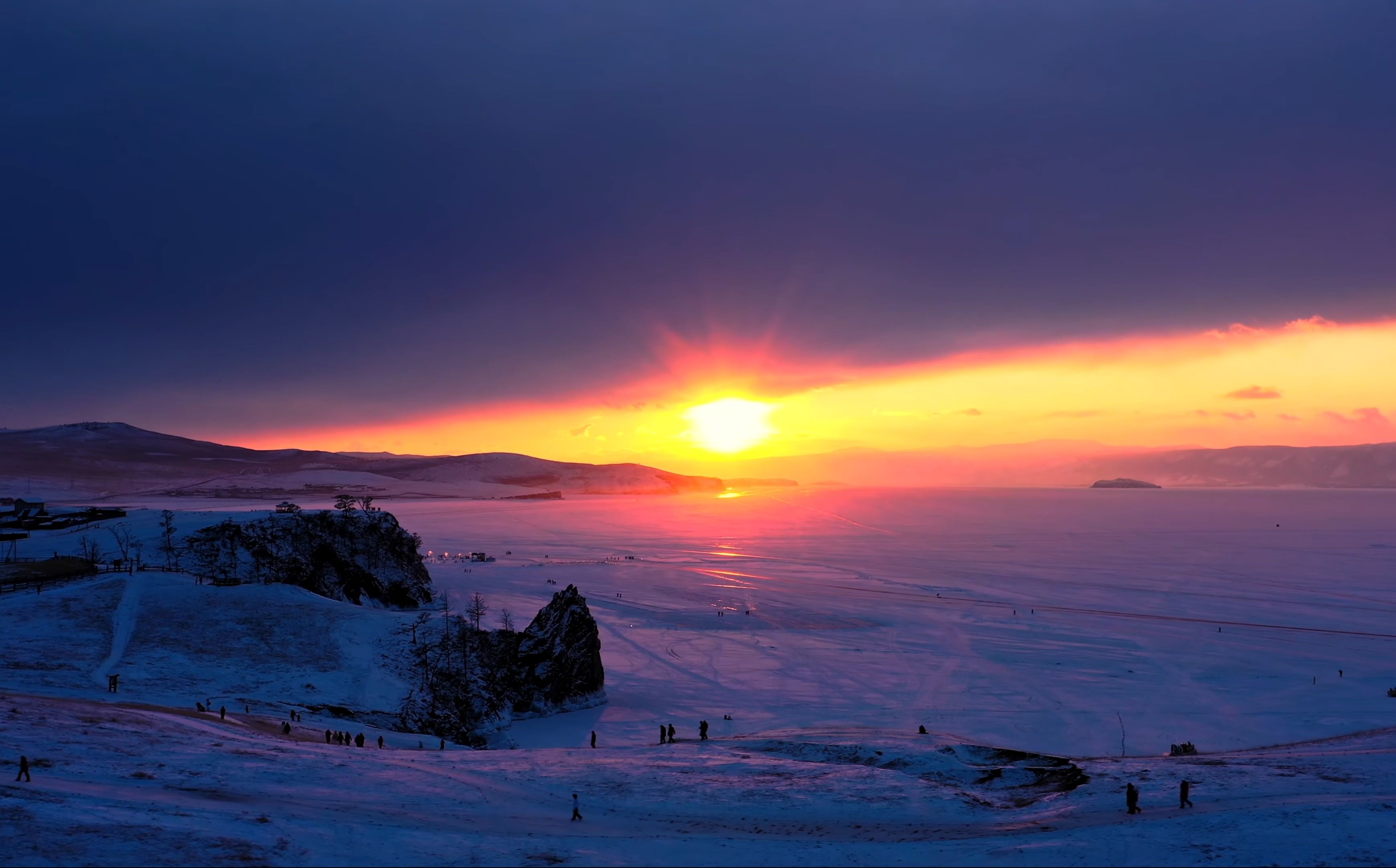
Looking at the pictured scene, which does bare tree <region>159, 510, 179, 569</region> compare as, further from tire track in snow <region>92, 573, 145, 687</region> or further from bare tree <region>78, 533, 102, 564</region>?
tire track in snow <region>92, 573, 145, 687</region>

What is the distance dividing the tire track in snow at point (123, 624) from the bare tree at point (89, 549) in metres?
22.4

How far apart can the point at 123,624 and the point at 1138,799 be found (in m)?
57.3

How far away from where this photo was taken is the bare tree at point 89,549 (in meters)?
79.4

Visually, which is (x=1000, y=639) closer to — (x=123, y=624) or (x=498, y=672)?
(x=498, y=672)

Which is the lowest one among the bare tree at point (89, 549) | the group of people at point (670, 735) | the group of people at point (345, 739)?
the group of people at point (670, 735)

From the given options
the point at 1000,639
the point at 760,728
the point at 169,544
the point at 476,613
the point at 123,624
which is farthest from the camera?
the point at 169,544

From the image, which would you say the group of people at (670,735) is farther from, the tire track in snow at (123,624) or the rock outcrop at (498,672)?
the tire track in snow at (123,624)

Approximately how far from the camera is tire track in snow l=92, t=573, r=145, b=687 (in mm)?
46525

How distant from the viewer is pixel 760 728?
2025 inches

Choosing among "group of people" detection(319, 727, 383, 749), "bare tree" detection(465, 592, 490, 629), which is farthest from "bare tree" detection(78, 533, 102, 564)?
"group of people" detection(319, 727, 383, 749)

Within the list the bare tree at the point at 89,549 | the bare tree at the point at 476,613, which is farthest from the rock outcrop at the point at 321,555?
the bare tree at the point at 89,549

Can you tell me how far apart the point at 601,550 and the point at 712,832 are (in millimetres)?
132769

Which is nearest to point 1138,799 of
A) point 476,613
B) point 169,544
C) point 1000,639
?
point 476,613

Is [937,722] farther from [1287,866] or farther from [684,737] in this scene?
[1287,866]
